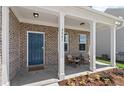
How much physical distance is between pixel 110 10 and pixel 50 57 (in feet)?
40.0

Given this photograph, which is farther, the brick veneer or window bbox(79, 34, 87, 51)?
window bbox(79, 34, 87, 51)

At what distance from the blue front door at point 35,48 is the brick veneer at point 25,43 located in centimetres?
32

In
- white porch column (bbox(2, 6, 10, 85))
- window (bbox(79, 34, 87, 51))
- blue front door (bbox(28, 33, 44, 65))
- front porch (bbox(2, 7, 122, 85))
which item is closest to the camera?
white porch column (bbox(2, 6, 10, 85))

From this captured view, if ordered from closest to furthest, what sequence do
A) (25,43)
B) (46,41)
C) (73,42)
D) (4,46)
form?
(4,46)
(25,43)
(46,41)
(73,42)

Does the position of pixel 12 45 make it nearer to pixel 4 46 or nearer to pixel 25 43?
pixel 4 46

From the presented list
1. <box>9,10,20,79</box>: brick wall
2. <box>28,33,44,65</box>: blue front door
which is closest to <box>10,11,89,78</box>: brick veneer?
<box>9,10,20,79</box>: brick wall

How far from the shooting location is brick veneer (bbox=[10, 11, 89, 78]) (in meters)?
6.61

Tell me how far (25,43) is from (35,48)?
82 centimetres

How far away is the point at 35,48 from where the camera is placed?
29.0ft

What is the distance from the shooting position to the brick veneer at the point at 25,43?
6605 mm

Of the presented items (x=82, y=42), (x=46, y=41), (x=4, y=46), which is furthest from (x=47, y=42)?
(x=4, y=46)

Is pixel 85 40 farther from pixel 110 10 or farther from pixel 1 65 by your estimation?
pixel 1 65

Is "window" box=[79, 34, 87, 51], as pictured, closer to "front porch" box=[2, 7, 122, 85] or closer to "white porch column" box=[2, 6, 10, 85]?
"front porch" box=[2, 7, 122, 85]

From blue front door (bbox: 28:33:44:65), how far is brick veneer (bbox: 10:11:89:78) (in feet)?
1.05
